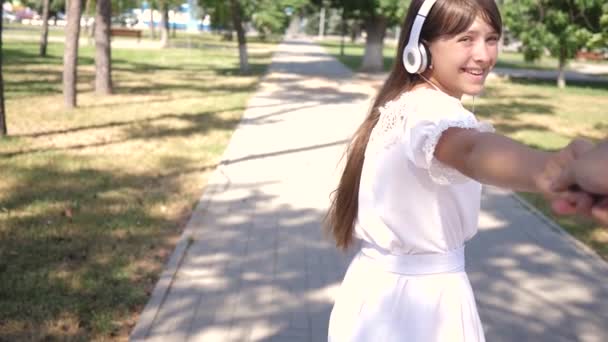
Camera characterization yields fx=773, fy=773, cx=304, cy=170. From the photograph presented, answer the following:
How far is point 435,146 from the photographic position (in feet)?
5.32

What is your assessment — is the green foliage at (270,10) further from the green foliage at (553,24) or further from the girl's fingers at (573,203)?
the girl's fingers at (573,203)

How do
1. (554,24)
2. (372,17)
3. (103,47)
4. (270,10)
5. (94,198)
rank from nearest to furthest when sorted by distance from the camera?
(94,198) < (103,47) < (270,10) < (554,24) < (372,17)

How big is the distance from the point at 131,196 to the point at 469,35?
6169 mm

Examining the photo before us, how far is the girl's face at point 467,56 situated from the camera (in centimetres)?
190

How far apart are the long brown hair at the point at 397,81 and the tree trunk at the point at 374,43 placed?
2759 cm

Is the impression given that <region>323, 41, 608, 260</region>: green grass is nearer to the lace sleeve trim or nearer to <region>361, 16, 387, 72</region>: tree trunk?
<region>361, 16, 387, 72</region>: tree trunk

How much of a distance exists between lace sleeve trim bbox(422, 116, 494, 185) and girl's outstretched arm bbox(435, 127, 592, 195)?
1 centimetres

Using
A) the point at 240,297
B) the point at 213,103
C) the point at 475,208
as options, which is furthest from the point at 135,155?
the point at 475,208

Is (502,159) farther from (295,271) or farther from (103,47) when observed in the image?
(103,47)

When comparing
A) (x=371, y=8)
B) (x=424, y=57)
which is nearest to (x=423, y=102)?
(x=424, y=57)

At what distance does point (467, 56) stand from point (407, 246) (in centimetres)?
51

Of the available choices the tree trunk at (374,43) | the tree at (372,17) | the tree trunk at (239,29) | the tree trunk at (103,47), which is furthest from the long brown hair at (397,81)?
the tree trunk at (374,43)

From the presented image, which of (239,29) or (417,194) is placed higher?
(239,29)

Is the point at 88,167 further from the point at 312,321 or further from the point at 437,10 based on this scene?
the point at 437,10
